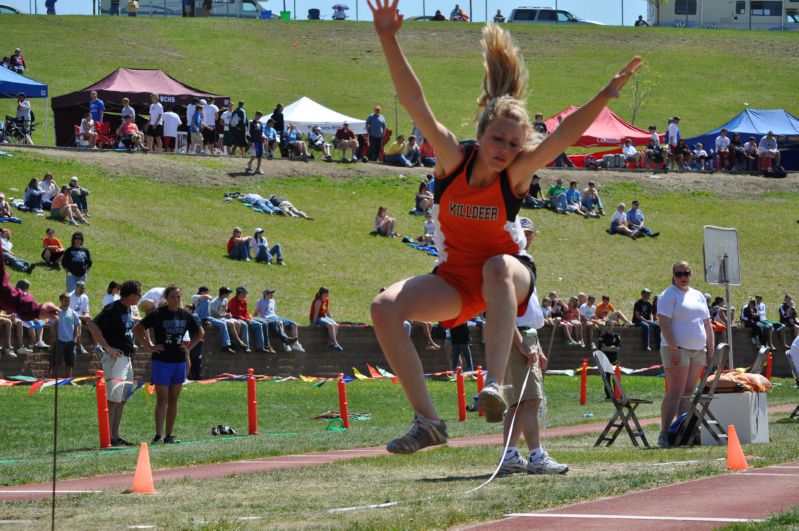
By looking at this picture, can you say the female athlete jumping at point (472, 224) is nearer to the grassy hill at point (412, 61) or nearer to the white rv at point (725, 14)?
the grassy hill at point (412, 61)

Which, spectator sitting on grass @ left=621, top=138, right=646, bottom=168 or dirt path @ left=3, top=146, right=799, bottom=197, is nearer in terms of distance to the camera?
dirt path @ left=3, top=146, right=799, bottom=197

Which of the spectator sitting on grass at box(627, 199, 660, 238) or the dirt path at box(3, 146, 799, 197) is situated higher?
the dirt path at box(3, 146, 799, 197)

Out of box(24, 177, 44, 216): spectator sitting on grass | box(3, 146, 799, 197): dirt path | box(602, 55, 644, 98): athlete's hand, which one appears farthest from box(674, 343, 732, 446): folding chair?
box(3, 146, 799, 197): dirt path

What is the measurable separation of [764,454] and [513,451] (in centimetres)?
283

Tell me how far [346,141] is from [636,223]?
416 inches

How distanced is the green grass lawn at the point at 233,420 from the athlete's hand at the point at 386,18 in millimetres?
6395

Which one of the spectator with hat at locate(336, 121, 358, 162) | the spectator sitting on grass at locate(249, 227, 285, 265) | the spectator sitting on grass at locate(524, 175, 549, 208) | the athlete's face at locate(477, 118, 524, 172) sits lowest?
the spectator sitting on grass at locate(249, 227, 285, 265)

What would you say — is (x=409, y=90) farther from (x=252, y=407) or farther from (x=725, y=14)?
(x=725, y=14)

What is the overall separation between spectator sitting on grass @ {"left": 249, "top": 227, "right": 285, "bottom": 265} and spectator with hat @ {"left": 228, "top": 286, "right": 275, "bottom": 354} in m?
7.71

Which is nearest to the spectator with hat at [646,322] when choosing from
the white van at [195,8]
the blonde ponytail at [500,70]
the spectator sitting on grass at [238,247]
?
the spectator sitting on grass at [238,247]

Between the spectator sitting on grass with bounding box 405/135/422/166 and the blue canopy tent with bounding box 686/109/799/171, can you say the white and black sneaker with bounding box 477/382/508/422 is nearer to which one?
the spectator sitting on grass with bounding box 405/135/422/166

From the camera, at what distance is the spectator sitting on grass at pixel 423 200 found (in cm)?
3981

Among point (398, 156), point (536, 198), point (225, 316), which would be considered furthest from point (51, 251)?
point (536, 198)

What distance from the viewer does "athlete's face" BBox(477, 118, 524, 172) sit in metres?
6.98
